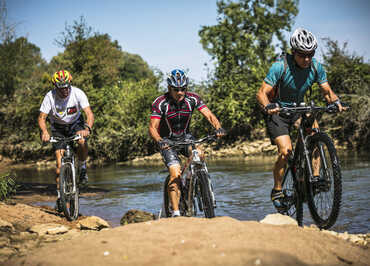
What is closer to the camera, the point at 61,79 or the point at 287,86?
the point at 287,86

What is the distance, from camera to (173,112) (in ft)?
20.9

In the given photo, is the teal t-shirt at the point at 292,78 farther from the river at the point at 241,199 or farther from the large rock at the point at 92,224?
the large rock at the point at 92,224

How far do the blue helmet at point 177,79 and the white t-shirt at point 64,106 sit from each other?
220cm

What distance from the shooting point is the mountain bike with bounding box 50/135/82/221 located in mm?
7129

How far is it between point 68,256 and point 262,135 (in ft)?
74.7

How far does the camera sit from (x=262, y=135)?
25672mm

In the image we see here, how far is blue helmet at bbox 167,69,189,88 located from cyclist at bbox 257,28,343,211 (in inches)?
41.1

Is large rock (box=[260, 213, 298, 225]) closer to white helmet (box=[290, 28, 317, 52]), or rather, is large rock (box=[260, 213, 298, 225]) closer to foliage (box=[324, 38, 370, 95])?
white helmet (box=[290, 28, 317, 52])

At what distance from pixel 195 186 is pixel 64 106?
3.08 metres

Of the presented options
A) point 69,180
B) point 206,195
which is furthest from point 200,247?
point 69,180

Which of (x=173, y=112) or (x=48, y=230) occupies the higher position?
(x=173, y=112)

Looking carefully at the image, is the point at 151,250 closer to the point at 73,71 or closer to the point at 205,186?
the point at 205,186

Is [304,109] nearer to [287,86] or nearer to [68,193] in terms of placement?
[287,86]

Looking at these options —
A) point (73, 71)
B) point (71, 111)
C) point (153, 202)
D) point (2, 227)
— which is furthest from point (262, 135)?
point (2, 227)
